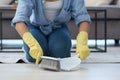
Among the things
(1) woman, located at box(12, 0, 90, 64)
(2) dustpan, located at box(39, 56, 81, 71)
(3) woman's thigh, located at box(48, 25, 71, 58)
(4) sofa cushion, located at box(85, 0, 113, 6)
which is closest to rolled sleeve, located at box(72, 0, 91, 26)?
(1) woman, located at box(12, 0, 90, 64)

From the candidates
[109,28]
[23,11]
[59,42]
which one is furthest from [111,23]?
[23,11]

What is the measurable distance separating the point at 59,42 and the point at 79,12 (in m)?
0.29

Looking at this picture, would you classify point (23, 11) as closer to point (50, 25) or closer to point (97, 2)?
point (50, 25)

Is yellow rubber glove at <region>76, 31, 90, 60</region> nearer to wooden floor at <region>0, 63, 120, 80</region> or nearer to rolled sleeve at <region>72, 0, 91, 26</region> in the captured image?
rolled sleeve at <region>72, 0, 91, 26</region>

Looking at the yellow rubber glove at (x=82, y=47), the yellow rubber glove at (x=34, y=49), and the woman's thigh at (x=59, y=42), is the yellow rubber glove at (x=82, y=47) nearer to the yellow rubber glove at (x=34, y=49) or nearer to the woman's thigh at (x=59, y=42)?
the yellow rubber glove at (x=34, y=49)

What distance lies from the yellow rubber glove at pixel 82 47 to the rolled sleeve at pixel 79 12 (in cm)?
8

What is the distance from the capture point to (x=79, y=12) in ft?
4.63

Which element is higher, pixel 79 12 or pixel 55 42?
pixel 79 12

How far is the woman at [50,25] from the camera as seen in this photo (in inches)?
49.1

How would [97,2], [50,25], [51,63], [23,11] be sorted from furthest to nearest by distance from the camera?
1. [97,2]
2. [50,25]
3. [23,11]
4. [51,63]

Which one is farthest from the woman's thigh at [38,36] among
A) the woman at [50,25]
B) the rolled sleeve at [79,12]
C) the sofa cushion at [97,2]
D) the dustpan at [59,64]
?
the sofa cushion at [97,2]

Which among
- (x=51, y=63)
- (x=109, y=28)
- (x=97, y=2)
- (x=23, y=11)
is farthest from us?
(x=97, y=2)

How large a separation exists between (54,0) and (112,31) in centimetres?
204

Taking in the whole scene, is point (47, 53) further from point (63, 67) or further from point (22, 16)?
point (63, 67)
